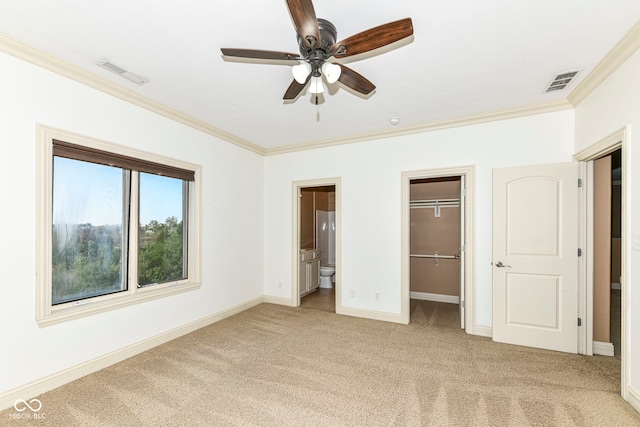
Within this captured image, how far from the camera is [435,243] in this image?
5.43m

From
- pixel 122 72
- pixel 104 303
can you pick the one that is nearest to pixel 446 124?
pixel 122 72

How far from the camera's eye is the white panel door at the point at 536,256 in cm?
309

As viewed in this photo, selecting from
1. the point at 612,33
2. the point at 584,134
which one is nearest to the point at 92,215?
the point at 612,33

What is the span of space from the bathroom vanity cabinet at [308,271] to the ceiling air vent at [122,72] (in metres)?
3.41

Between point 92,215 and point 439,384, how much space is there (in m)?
3.57

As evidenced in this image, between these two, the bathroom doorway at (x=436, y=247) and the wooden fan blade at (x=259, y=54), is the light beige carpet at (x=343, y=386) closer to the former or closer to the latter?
the bathroom doorway at (x=436, y=247)

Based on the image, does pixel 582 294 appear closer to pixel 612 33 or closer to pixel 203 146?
pixel 612 33

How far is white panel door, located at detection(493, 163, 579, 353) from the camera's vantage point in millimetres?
3092

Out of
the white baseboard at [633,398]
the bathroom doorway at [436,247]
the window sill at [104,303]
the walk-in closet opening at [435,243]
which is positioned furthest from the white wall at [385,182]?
the window sill at [104,303]

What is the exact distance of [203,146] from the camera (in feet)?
12.7

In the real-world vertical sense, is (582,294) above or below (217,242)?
below

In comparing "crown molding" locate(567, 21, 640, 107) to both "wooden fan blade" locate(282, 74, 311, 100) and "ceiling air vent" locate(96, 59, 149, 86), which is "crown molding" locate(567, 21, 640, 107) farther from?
"ceiling air vent" locate(96, 59, 149, 86)

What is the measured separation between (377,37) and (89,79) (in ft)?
8.67

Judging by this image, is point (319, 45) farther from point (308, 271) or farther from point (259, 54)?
point (308, 271)
